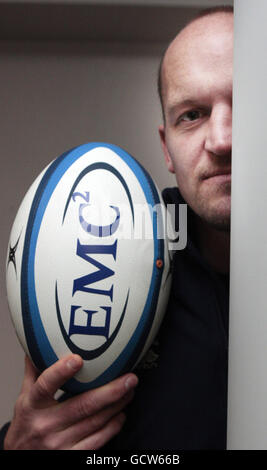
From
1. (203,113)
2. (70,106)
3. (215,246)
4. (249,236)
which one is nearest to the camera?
(249,236)

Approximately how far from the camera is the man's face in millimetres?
660

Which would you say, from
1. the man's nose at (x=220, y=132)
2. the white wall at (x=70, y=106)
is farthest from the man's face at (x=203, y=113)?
the white wall at (x=70, y=106)

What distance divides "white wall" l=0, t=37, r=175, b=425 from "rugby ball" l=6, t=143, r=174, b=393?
2.55 feet

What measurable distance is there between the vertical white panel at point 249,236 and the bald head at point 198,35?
0.26 m

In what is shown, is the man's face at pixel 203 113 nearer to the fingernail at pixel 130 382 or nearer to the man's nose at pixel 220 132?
the man's nose at pixel 220 132

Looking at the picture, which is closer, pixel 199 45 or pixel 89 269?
pixel 89 269

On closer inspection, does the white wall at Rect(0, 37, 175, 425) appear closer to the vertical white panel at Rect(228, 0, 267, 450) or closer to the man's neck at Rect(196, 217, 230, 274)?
the man's neck at Rect(196, 217, 230, 274)

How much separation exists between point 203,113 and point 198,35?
134mm

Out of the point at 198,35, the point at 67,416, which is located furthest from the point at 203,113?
the point at 67,416

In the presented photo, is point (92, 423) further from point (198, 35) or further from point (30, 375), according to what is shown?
point (198, 35)

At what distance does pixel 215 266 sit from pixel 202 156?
0.23 metres

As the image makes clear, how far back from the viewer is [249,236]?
0.41 m

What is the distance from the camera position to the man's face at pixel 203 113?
660 millimetres

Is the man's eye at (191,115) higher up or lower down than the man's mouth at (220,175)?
higher up
